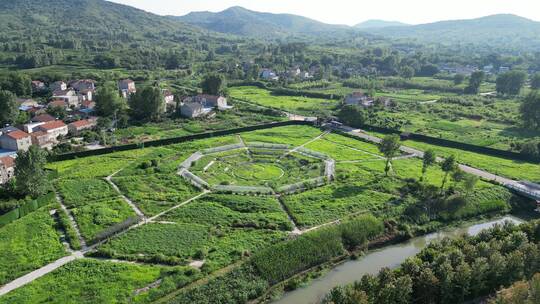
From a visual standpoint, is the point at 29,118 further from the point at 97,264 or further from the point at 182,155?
the point at 97,264

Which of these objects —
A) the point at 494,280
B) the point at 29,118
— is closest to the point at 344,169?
the point at 494,280

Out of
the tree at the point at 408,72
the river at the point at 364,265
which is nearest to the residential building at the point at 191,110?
the river at the point at 364,265

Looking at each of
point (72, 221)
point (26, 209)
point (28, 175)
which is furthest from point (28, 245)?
point (28, 175)

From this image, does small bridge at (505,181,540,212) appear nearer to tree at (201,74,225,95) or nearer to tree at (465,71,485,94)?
tree at (201,74,225,95)

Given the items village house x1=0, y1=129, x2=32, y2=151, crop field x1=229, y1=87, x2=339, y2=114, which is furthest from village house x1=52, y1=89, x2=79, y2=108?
crop field x1=229, y1=87, x2=339, y2=114

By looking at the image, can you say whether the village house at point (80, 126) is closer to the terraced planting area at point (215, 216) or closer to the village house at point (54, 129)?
the village house at point (54, 129)

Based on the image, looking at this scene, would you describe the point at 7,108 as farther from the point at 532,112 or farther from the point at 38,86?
the point at 532,112

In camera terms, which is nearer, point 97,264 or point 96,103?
point 97,264
